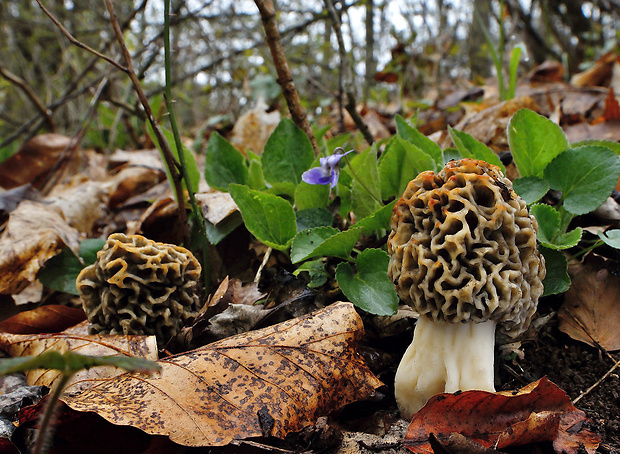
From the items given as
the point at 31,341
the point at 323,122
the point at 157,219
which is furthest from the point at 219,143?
the point at 323,122

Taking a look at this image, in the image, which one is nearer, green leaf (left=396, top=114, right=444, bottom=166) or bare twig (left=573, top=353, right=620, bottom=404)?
bare twig (left=573, top=353, right=620, bottom=404)

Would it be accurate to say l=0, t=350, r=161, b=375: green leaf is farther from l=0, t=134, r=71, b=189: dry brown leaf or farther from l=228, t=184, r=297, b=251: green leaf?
l=0, t=134, r=71, b=189: dry brown leaf

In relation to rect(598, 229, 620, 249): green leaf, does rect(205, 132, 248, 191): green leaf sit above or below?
above

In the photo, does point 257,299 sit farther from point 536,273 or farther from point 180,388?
point 536,273

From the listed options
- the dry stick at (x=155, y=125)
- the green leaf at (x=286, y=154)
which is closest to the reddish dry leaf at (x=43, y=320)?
the dry stick at (x=155, y=125)

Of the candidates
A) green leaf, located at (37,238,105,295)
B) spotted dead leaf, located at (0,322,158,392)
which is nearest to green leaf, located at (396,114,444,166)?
spotted dead leaf, located at (0,322,158,392)

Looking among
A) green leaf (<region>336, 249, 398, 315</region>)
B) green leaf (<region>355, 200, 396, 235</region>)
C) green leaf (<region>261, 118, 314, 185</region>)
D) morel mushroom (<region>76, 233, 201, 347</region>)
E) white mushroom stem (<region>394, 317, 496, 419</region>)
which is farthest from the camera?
green leaf (<region>261, 118, 314, 185</region>)
